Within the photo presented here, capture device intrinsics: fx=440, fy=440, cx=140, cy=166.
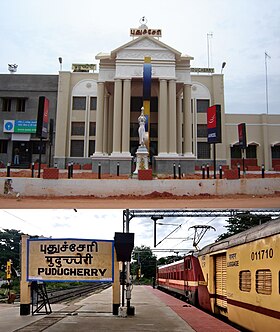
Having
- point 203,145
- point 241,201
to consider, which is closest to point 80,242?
point 241,201

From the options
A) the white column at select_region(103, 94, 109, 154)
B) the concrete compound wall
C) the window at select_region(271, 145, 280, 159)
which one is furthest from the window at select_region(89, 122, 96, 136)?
the concrete compound wall

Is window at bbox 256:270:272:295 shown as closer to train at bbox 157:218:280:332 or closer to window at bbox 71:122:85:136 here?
train at bbox 157:218:280:332

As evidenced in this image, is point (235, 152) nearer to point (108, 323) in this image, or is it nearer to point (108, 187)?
point (108, 187)

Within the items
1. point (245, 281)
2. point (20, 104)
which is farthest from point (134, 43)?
point (245, 281)

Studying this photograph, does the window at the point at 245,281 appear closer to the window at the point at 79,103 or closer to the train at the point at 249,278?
the train at the point at 249,278

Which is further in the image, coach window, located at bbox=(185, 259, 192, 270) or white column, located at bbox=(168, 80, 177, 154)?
white column, located at bbox=(168, 80, 177, 154)

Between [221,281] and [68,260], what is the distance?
4.47 metres

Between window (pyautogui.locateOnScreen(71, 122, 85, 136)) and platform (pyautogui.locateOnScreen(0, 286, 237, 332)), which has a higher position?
window (pyautogui.locateOnScreen(71, 122, 85, 136))

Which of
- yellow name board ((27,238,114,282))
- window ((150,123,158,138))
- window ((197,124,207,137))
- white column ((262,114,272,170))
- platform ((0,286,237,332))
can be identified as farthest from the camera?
window ((197,124,207,137))

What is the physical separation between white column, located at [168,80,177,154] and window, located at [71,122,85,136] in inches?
439

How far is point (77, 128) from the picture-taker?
151 feet

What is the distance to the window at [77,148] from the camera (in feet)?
148

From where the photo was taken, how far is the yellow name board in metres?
12.8

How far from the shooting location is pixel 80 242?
42.6 ft
